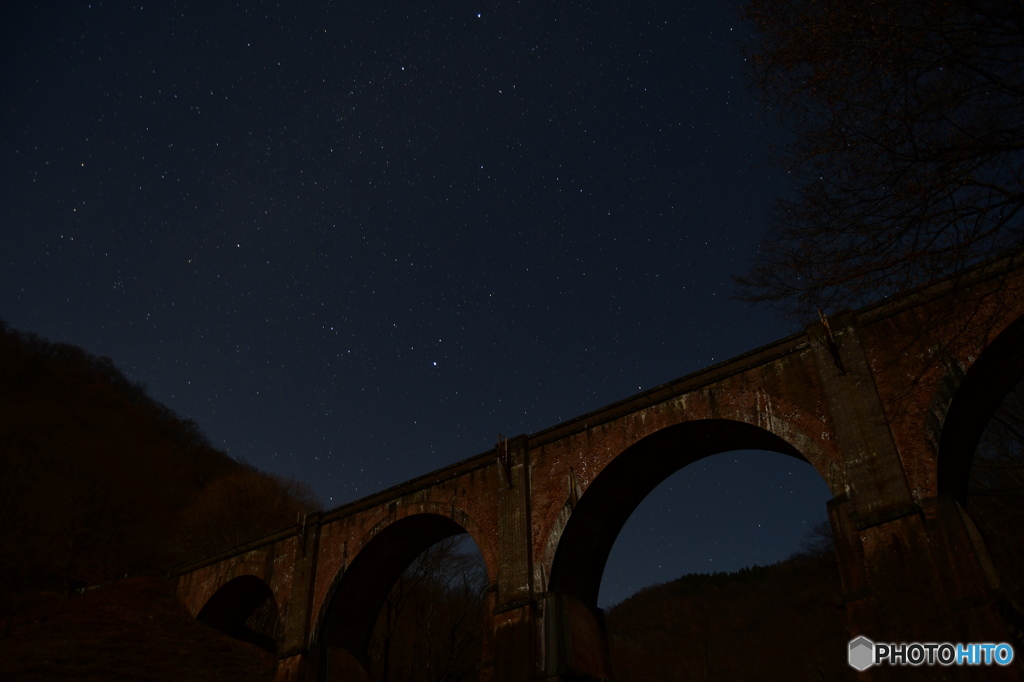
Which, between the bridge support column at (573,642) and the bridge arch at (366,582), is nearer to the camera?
the bridge support column at (573,642)

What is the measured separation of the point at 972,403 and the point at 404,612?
2198 centimetres

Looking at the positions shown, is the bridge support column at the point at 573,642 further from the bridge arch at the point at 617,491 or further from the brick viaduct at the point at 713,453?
the bridge arch at the point at 617,491

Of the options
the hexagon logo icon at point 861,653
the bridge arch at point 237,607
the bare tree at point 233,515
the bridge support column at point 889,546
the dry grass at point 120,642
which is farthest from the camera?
the bare tree at point 233,515

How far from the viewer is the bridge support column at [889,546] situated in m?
8.96

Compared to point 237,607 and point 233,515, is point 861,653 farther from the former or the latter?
point 233,515

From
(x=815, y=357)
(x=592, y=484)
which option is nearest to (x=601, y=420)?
(x=592, y=484)

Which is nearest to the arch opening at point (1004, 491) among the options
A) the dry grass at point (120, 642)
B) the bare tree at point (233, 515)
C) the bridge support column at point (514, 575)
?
the bridge support column at point (514, 575)

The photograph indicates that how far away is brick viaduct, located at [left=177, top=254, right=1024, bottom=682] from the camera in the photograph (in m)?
9.48

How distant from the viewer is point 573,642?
12625 mm

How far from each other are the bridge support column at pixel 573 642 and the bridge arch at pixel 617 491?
0.25 meters

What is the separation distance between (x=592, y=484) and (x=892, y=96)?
9264 millimetres

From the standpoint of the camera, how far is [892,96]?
542 centimetres

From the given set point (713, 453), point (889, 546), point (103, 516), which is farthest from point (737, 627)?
point (889, 546)

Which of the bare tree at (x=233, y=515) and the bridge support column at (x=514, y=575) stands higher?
the bare tree at (x=233, y=515)
